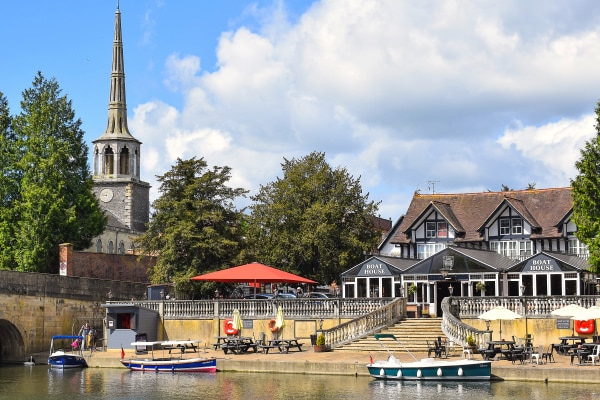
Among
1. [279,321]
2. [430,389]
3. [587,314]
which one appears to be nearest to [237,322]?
[279,321]

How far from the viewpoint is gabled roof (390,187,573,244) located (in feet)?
176

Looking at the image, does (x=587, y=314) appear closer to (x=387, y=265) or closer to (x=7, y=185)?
(x=387, y=265)

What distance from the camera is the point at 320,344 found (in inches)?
1540

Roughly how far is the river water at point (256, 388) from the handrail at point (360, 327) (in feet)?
15.7

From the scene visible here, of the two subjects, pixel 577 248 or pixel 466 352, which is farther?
pixel 577 248

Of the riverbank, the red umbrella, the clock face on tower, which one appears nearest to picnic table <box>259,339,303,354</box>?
the riverbank

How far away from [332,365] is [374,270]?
16507 millimetres

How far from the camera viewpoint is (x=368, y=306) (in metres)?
42.2

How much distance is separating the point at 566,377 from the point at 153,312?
2161 cm

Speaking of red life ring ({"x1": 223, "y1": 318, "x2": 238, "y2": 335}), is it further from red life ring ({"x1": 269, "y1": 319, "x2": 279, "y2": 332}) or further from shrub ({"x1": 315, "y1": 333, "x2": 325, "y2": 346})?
shrub ({"x1": 315, "y1": 333, "x2": 325, "y2": 346})

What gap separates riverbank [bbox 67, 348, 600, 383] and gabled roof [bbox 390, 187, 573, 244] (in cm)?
1853

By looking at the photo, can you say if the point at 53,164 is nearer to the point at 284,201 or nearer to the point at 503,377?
the point at 284,201

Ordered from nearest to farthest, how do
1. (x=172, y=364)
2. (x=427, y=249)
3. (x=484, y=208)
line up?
1. (x=172, y=364)
2. (x=427, y=249)
3. (x=484, y=208)

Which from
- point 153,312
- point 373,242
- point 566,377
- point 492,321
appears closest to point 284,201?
point 373,242
